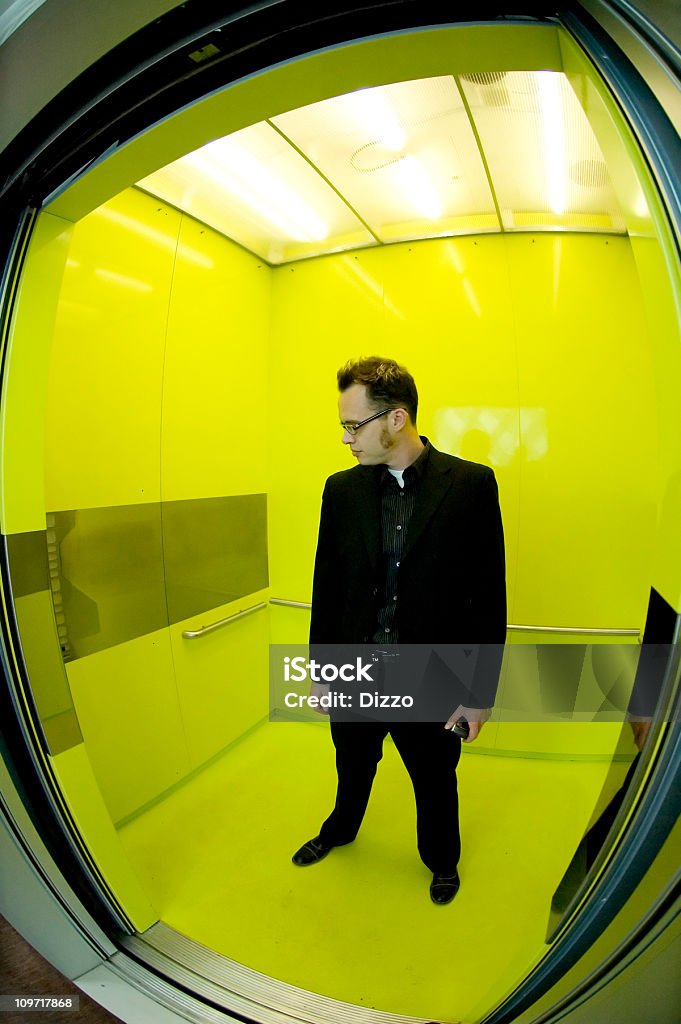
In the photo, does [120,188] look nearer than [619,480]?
Yes

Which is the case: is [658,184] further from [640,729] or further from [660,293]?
[640,729]

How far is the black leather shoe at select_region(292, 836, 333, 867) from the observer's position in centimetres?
192

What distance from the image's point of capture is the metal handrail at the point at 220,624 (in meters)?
2.39

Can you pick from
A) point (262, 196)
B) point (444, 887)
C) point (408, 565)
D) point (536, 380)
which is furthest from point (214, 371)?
point (444, 887)

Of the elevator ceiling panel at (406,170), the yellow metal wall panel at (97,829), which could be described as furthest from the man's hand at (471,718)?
the elevator ceiling panel at (406,170)

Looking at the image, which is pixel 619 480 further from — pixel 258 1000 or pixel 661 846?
pixel 258 1000

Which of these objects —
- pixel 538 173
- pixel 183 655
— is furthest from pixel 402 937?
pixel 538 173

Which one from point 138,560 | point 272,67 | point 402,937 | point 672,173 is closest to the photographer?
point 672,173

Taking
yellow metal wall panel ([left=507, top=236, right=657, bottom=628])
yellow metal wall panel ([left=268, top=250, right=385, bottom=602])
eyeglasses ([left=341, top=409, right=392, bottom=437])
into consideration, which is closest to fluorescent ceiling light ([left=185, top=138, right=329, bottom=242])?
yellow metal wall panel ([left=268, top=250, right=385, bottom=602])

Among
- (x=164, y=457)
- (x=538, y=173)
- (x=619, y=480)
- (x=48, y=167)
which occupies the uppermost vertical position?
(x=538, y=173)

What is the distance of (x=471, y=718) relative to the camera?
1.61 meters

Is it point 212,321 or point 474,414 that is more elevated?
point 212,321

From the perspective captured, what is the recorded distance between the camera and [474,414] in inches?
102

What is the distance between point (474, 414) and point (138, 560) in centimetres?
188
